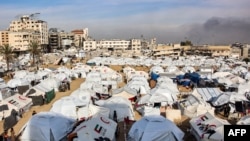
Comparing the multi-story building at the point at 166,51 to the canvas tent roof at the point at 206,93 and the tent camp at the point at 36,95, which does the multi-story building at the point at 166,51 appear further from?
the tent camp at the point at 36,95

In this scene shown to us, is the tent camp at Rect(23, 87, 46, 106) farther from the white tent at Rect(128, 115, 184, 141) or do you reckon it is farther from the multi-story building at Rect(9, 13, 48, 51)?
the multi-story building at Rect(9, 13, 48, 51)

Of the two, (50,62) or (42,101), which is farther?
(50,62)

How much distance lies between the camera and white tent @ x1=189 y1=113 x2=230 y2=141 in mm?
13273

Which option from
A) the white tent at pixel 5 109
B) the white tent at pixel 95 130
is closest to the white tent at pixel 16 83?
the white tent at pixel 5 109

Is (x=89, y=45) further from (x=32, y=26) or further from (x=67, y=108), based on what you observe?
(x=67, y=108)

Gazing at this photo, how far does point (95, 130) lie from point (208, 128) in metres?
4.75

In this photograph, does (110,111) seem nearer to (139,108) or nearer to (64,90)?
(139,108)

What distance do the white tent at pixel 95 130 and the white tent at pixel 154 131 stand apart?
992mm

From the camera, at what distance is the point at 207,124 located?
14.3 m

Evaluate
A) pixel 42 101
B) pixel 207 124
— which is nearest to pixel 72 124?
pixel 207 124

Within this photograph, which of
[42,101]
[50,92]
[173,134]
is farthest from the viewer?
[50,92]

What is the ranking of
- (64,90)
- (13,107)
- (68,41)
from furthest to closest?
(68,41)
(64,90)
(13,107)

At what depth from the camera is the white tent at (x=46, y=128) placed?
14070 mm

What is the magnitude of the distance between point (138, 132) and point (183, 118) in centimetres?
587
